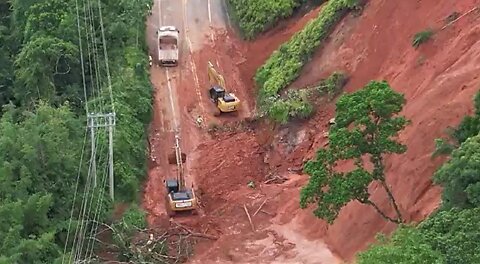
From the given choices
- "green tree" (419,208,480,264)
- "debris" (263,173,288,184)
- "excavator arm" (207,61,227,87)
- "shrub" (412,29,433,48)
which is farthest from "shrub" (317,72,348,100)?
"green tree" (419,208,480,264)

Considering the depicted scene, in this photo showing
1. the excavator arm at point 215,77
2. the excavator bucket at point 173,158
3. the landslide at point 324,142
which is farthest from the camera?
the excavator arm at point 215,77

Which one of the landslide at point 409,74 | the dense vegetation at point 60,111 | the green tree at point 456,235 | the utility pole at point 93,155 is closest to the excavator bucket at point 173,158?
the dense vegetation at point 60,111

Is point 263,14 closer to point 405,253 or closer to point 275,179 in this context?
point 275,179

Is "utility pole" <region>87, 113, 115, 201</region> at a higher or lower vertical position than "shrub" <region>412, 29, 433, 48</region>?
lower

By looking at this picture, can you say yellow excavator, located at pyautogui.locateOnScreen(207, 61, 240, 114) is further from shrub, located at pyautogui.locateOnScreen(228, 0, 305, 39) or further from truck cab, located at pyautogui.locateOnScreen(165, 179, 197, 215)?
truck cab, located at pyautogui.locateOnScreen(165, 179, 197, 215)

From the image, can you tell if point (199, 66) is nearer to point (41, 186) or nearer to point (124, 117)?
point (124, 117)

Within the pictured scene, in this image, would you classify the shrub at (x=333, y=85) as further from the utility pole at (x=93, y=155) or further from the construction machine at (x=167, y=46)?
the utility pole at (x=93, y=155)
